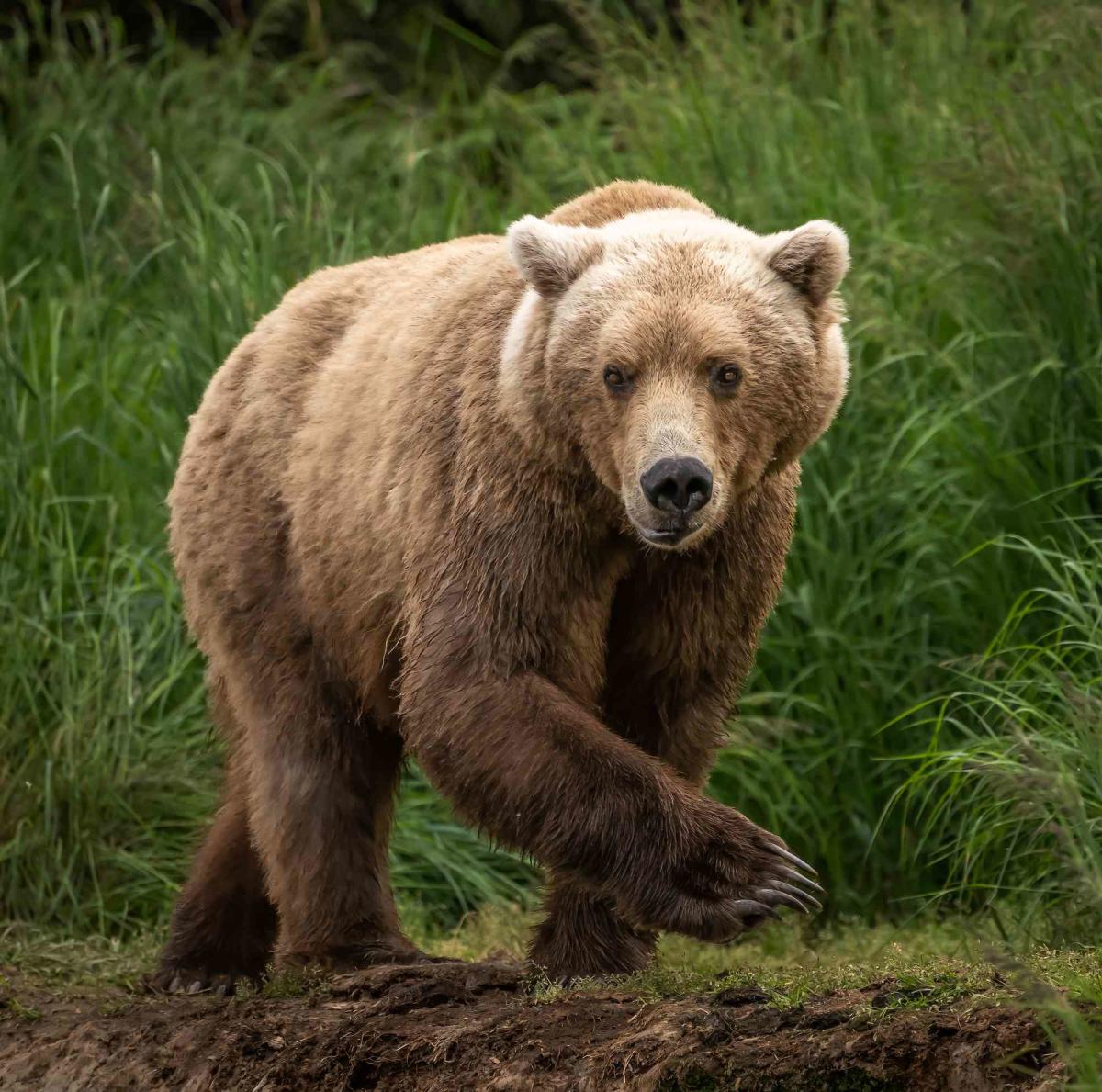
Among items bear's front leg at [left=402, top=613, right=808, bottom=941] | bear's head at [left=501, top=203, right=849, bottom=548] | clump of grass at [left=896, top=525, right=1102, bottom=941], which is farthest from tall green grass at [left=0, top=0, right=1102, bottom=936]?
bear's head at [left=501, top=203, right=849, bottom=548]

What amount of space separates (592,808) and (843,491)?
282 cm

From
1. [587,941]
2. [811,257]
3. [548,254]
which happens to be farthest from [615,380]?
[587,941]

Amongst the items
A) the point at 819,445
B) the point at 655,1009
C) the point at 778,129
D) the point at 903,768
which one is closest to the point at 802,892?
the point at 655,1009

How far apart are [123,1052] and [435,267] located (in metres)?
2.19

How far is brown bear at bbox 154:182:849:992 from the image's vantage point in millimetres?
4066

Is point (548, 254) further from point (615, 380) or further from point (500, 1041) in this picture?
point (500, 1041)

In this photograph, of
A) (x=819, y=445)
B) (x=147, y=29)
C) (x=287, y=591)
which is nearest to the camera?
(x=287, y=591)

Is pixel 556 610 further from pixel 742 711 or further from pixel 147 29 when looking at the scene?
pixel 147 29

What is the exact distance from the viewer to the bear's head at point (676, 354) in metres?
4.04

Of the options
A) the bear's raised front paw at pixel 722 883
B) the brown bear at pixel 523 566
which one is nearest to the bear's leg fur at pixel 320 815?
the brown bear at pixel 523 566

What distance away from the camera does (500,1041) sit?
3.78m

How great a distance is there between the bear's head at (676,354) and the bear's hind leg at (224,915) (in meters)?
1.71

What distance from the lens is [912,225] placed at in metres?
7.56

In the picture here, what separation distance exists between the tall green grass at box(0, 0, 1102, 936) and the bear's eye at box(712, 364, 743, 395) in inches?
52.3
